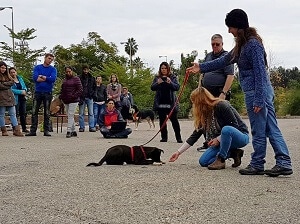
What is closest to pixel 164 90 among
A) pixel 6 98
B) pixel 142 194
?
pixel 6 98

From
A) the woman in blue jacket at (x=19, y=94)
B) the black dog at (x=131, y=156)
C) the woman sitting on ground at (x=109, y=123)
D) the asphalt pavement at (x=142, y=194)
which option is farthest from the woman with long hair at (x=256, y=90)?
the woman in blue jacket at (x=19, y=94)

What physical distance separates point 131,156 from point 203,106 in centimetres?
119

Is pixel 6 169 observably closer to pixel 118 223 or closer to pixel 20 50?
pixel 118 223

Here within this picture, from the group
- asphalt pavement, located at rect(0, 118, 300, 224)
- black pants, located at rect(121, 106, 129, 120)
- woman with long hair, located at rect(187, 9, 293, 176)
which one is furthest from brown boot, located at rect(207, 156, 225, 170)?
black pants, located at rect(121, 106, 129, 120)

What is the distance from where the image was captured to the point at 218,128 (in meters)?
6.74

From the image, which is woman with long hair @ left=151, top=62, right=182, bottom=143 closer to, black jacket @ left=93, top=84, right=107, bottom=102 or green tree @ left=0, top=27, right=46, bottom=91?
black jacket @ left=93, top=84, right=107, bottom=102

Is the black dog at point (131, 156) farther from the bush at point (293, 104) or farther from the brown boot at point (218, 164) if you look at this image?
the bush at point (293, 104)

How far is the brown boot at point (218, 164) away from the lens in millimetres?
6350

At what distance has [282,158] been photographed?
5.79 m

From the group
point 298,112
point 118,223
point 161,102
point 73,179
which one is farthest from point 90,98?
point 298,112

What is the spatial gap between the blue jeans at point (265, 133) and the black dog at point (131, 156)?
5.01ft

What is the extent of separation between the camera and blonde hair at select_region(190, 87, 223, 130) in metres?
6.58

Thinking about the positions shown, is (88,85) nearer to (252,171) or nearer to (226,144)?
(226,144)

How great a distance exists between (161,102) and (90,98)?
437 centimetres
